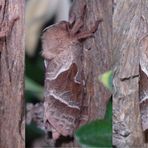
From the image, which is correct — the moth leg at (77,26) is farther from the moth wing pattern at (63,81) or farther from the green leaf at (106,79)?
the green leaf at (106,79)

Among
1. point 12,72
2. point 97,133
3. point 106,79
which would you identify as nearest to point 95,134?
point 97,133

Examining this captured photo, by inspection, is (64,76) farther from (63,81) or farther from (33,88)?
(33,88)

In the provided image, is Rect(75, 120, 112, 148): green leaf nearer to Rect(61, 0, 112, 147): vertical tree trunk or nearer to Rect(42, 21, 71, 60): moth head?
Rect(61, 0, 112, 147): vertical tree trunk

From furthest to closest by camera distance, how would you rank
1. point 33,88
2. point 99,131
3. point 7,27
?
point 33,88
point 99,131
point 7,27

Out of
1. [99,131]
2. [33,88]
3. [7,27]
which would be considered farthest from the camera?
[33,88]

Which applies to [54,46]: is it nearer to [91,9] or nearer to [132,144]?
[91,9]

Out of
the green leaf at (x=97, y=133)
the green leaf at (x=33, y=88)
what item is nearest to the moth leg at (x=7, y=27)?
the green leaf at (x=97, y=133)
